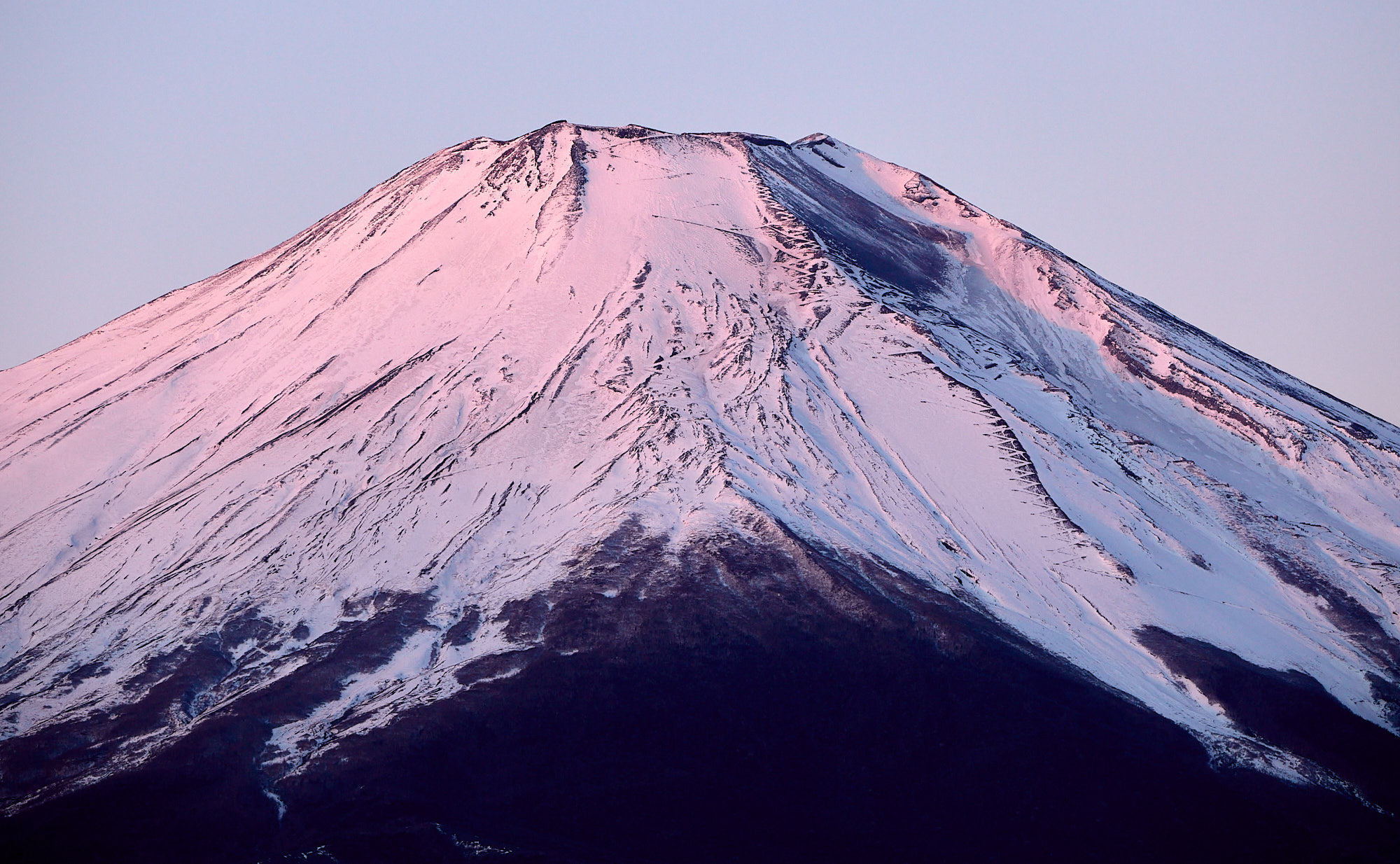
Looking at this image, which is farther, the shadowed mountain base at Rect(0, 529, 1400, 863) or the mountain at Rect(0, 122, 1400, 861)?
the mountain at Rect(0, 122, 1400, 861)

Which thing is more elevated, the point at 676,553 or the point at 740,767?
the point at 676,553

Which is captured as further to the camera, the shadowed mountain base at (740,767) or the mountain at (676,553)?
the mountain at (676,553)

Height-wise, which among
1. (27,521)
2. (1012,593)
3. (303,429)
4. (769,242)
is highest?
(769,242)

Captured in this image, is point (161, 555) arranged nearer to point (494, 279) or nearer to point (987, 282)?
point (494, 279)

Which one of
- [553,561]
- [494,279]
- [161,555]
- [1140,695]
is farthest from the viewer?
[494,279]

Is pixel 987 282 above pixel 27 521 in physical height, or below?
above

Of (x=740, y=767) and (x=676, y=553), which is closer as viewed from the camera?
(x=740, y=767)

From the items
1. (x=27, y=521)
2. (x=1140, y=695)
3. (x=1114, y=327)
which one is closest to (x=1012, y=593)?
(x=1140, y=695)

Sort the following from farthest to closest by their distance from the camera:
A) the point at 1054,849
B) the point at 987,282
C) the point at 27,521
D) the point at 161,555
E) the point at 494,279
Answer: the point at 987,282, the point at 494,279, the point at 27,521, the point at 161,555, the point at 1054,849
